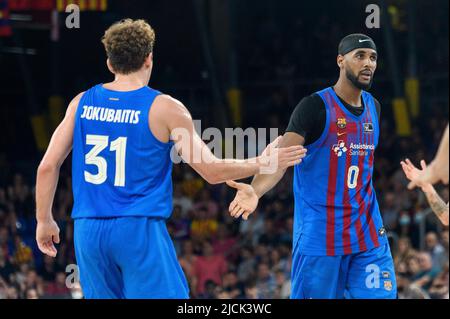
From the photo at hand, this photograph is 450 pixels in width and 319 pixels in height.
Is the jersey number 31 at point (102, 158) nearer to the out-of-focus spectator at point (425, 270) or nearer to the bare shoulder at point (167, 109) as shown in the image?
the bare shoulder at point (167, 109)

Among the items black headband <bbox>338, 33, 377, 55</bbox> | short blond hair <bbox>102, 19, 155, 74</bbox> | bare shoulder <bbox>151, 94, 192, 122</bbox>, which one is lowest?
bare shoulder <bbox>151, 94, 192, 122</bbox>

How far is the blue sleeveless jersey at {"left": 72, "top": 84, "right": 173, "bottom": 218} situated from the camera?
602cm

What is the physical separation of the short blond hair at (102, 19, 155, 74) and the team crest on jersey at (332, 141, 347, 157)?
1.87m

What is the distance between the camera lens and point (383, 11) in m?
18.1

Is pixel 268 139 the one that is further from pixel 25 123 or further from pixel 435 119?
pixel 25 123

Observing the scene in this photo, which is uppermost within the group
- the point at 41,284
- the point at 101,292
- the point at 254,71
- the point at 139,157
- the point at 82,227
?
the point at 254,71

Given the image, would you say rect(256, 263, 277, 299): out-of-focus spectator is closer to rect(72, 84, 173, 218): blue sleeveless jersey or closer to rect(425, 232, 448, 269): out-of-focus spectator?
rect(425, 232, 448, 269): out-of-focus spectator

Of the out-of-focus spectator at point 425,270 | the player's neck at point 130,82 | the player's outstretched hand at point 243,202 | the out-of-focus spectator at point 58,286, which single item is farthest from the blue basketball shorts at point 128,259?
the out-of-focus spectator at point 58,286

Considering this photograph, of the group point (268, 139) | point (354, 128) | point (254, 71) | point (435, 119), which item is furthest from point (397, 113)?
point (354, 128)

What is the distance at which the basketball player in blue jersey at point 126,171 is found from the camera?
596 centimetres

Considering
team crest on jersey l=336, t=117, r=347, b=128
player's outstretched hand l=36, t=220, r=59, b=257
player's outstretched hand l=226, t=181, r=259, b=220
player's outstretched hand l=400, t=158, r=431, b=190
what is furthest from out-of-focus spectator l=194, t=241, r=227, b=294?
player's outstretched hand l=36, t=220, r=59, b=257

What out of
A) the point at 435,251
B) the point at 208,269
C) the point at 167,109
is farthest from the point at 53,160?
the point at 208,269

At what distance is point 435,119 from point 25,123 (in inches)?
375

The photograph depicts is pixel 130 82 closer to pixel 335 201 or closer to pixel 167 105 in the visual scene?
pixel 167 105
